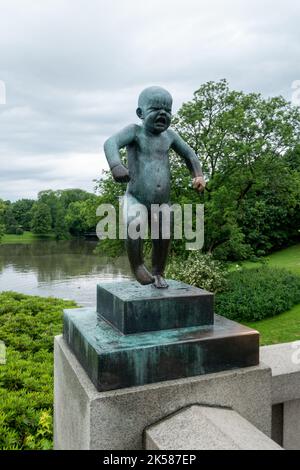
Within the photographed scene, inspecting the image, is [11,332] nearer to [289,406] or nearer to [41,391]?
[41,391]

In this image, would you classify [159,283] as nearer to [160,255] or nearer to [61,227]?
[160,255]

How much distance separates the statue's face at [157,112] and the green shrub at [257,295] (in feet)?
30.5

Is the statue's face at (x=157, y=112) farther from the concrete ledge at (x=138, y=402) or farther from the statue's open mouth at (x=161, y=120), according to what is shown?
the concrete ledge at (x=138, y=402)

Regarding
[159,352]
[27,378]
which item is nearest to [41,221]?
[27,378]

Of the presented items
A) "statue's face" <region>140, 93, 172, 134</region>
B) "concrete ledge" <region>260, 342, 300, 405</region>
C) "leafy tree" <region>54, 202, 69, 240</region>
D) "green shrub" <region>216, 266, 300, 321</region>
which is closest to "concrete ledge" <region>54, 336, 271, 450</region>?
"concrete ledge" <region>260, 342, 300, 405</region>

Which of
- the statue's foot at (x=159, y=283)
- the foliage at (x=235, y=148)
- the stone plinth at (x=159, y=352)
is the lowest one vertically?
the stone plinth at (x=159, y=352)

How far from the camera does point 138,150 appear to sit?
2.89m

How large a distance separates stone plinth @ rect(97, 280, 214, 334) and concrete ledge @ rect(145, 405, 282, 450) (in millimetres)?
607

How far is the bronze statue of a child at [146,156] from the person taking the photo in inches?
108

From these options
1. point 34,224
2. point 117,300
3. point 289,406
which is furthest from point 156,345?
point 34,224

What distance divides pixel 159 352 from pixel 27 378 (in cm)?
359

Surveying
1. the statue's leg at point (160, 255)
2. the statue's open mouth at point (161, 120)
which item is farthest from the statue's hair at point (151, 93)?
the statue's leg at point (160, 255)

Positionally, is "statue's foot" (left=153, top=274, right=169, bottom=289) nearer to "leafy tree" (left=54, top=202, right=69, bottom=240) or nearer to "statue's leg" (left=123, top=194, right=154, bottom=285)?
"statue's leg" (left=123, top=194, right=154, bottom=285)

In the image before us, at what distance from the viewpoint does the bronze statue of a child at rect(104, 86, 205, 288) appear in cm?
275
